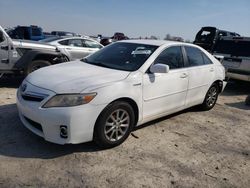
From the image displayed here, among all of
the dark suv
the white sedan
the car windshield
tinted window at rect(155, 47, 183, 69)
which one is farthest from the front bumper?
the dark suv

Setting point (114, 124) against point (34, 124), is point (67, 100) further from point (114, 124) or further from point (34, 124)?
point (114, 124)

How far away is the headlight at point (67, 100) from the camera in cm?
362

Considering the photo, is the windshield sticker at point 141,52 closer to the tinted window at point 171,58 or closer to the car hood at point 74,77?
the tinted window at point 171,58

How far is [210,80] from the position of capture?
6000mm

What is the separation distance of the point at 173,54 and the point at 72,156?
2552 millimetres

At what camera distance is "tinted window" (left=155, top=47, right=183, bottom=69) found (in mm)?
4797

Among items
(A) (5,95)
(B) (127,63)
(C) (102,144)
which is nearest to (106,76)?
(B) (127,63)

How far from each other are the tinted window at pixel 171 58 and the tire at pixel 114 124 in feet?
3.52

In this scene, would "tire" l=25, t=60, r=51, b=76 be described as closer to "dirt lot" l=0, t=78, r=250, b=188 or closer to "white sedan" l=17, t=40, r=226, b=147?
"dirt lot" l=0, t=78, r=250, b=188

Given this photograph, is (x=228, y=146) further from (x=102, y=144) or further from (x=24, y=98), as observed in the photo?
(x=24, y=98)

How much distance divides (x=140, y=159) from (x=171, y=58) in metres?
2.00

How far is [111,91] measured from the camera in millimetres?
3842

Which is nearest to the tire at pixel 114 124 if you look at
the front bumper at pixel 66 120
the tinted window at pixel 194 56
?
the front bumper at pixel 66 120

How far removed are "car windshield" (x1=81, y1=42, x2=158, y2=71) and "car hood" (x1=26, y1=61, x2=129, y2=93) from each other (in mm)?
216
